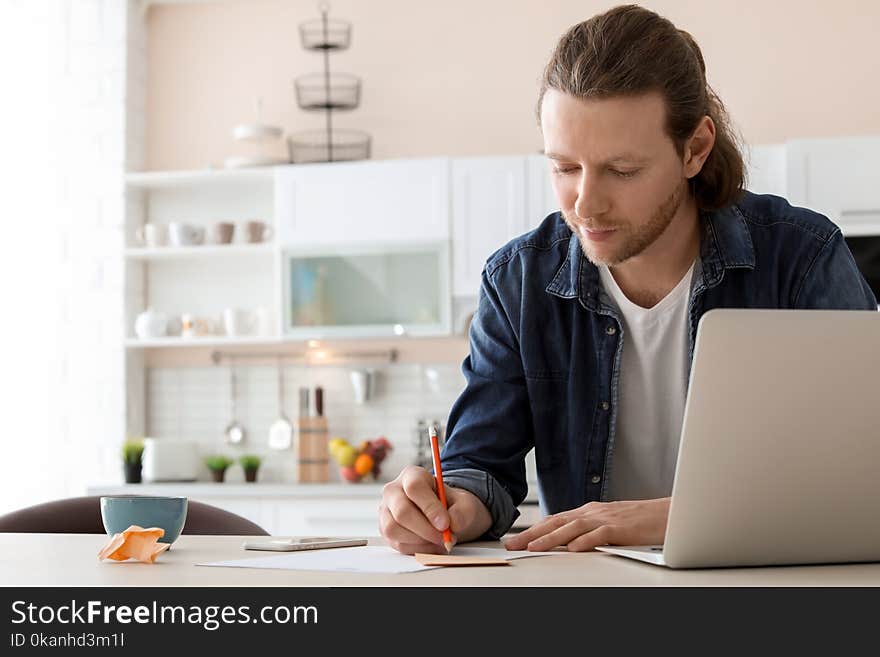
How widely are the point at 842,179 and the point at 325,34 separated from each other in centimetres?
212

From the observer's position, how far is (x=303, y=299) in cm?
448

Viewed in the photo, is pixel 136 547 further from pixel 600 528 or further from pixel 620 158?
pixel 620 158

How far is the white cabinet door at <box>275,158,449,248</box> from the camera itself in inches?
172

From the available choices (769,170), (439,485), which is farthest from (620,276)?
(769,170)

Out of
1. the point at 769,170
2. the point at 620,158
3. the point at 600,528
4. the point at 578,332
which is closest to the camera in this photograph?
the point at 600,528

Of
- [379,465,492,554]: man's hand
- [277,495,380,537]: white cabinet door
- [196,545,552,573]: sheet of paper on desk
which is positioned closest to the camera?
[196,545,552,573]: sheet of paper on desk

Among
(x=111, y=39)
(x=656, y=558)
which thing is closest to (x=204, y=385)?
(x=111, y=39)

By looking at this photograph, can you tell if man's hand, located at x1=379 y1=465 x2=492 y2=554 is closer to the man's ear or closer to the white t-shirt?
the white t-shirt

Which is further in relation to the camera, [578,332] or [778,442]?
[578,332]

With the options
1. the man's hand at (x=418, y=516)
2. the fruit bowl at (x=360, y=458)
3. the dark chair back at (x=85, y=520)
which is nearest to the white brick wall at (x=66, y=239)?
the fruit bowl at (x=360, y=458)

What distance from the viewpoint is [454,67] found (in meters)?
4.79

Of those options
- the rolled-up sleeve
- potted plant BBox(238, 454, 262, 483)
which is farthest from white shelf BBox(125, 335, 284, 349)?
the rolled-up sleeve

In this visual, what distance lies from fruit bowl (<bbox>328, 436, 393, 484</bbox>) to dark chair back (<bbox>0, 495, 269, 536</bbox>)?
97.8 inches
